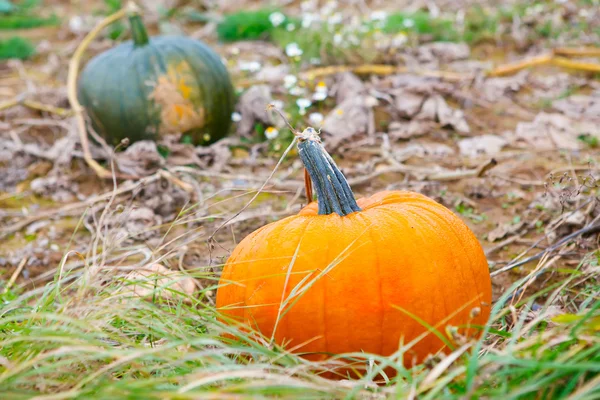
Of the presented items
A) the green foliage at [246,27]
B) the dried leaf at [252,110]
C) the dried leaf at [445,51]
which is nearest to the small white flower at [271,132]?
the dried leaf at [252,110]

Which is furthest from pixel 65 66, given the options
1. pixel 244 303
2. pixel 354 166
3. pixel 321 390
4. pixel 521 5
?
pixel 321 390

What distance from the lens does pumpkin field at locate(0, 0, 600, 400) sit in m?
1.49

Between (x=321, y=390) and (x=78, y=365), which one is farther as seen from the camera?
(x=78, y=365)

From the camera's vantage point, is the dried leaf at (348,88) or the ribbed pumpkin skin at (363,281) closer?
the ribbed pumpkin skin at (363,281)

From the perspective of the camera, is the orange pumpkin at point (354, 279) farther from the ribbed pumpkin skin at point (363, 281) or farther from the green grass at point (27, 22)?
the green grass at point (27, 22)

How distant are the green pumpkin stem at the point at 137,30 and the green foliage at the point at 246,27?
287 cm

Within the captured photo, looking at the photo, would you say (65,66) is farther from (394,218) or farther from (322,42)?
(394,218)

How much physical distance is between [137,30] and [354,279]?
3128mm

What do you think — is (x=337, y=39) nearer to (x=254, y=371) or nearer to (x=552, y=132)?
(x=552, y=132)

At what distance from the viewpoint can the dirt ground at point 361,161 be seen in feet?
9.53

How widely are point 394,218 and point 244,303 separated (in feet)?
1.62

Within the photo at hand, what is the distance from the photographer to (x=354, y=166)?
3.87 m

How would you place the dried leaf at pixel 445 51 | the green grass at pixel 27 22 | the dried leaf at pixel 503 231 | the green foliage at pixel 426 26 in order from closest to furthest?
the dried leaf at pixel 503 231
the dried leaf at pixel 445 51
the green foliage at pixel 426 26
the green grass at pixel 27 22

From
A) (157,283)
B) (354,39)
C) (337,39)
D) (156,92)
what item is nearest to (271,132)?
(156,92)
